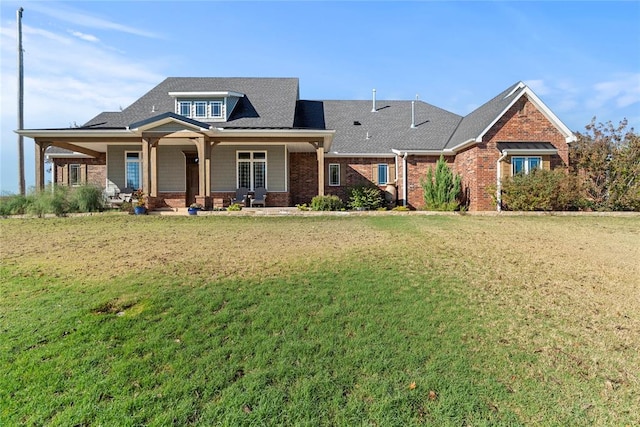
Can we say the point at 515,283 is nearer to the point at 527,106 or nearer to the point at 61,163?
the point at 527,106

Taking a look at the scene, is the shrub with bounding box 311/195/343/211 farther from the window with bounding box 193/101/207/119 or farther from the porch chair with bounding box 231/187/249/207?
the window with bounding box 193/101/207/119

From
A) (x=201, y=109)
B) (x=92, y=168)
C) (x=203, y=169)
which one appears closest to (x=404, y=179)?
(x=203, y=169)

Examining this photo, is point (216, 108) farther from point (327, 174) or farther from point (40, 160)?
point (40, 160)

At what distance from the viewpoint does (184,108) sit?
20172 mm

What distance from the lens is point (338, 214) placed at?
14719 mm

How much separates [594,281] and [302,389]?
18.6ft

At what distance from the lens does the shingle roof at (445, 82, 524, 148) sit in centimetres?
1728

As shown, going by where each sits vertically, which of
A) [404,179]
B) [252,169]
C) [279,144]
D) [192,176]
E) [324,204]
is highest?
[279,144]

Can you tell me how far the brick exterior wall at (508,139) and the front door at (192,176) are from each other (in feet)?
42.8

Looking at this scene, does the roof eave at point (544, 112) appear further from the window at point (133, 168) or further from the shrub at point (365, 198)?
the window at point (133, 168)

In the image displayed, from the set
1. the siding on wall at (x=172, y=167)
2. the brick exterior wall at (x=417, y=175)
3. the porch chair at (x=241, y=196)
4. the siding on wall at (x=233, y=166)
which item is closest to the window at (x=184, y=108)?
the siding on wall at (x=172, y=167)

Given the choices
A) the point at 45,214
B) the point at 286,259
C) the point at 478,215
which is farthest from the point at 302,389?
the point at 45,214

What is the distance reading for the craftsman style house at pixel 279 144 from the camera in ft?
54.4

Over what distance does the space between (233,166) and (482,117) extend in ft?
40.2
